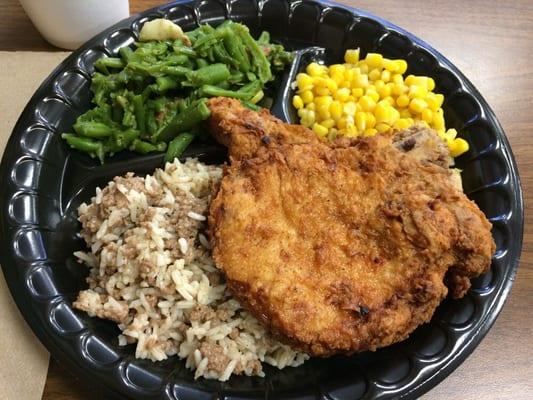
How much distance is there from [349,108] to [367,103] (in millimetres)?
124

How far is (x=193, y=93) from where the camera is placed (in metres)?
2.88

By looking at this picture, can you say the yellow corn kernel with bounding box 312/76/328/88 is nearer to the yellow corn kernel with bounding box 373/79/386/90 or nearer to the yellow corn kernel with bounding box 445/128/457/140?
the yellow corn kernel with bounding box 373/79/386/90

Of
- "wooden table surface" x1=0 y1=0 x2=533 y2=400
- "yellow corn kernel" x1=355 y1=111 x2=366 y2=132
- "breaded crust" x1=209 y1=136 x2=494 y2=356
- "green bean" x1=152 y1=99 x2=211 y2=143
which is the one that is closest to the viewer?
"breaded crust" x1=209 y1=136 x2=494 y2=356

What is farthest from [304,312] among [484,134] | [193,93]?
[484,134]

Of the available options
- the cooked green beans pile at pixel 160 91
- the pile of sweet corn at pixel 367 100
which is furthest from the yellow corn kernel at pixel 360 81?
the cooked green beans pile at pixel 160 91

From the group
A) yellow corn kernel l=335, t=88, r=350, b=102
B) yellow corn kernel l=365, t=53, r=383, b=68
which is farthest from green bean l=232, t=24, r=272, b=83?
yellow corn kernel l=365, t=53, r=383, b=68

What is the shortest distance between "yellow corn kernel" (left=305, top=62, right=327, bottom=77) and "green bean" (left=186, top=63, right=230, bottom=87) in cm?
60

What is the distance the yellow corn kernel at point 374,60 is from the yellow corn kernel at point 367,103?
250 millimetres

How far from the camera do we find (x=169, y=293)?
2.30m

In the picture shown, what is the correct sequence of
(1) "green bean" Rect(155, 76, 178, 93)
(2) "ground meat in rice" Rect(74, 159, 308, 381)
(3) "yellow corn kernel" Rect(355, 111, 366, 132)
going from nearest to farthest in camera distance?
1. (2) "ground meat in rice" Rect(74, 159, 308, 381)
2. (1) "green bean" Rect(155, 76, 178, 93)
3. (3) "yellow corn kernel" Rect(355, 111, 366, 132)

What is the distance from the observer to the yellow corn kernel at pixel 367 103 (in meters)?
3.08

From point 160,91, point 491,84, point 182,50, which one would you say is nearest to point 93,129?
point 160,91

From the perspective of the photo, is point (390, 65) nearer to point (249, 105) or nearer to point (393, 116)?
point (393, 116)

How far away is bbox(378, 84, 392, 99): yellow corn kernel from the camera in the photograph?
123 inches
